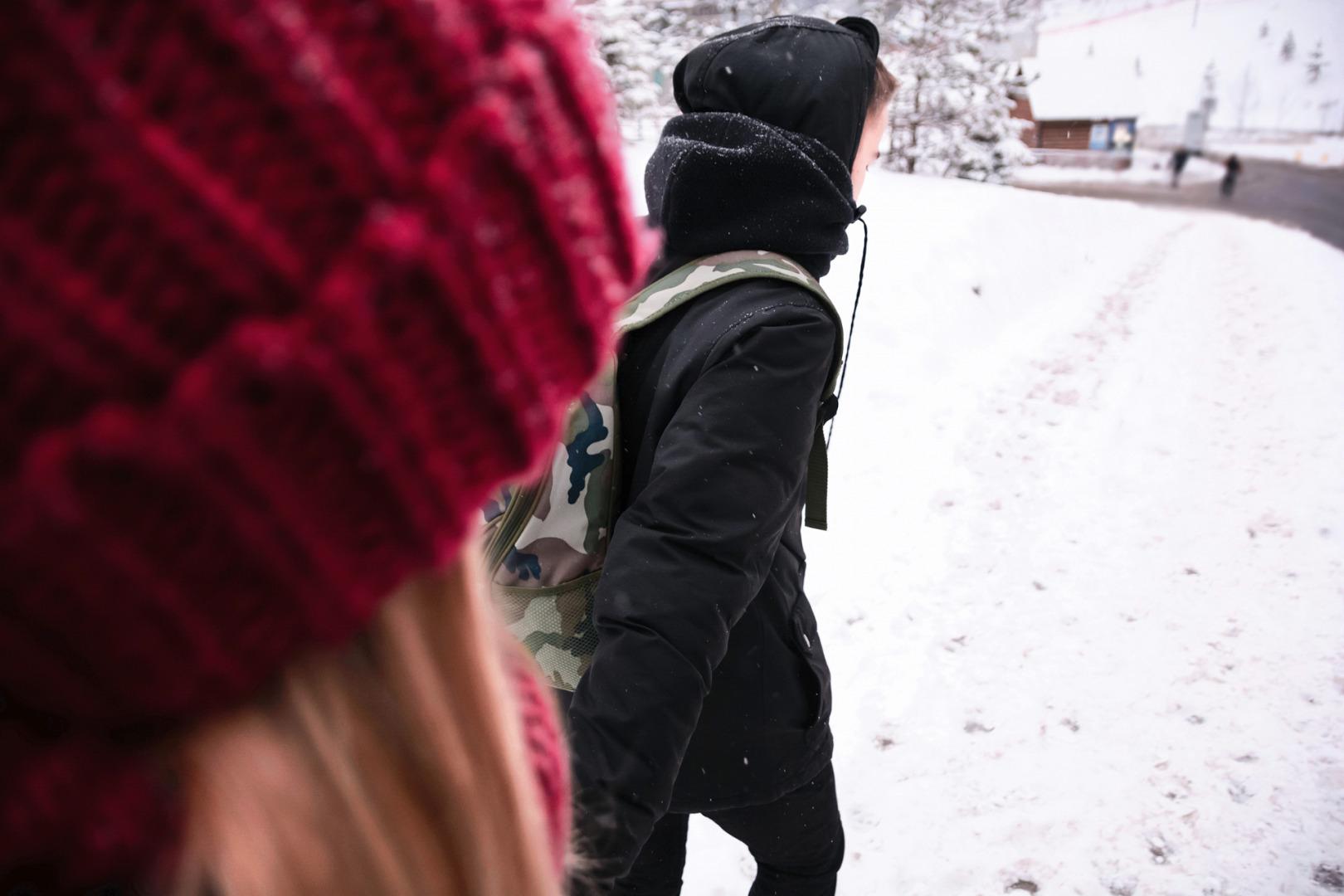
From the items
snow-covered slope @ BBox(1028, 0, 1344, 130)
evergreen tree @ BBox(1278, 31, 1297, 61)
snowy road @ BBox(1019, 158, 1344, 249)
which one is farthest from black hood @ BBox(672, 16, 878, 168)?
evergreen tree @ BBox(1278, 31, 1297, 61)

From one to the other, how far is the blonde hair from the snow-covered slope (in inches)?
1503

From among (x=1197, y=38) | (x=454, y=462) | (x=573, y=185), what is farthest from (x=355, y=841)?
(x=1197, y=38)

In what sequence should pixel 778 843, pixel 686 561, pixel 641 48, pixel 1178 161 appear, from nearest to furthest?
pixel 686 561 → pixel 778 843 → pixel 641 48 → pixel 1178 161

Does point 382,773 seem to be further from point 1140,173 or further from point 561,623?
point 1140,173

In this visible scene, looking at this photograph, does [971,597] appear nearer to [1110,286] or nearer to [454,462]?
[454,462]

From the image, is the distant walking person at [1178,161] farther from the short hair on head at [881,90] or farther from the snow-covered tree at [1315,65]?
the short hair on head at [881,90]

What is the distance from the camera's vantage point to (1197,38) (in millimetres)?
34125

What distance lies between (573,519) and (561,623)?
0.22 meters

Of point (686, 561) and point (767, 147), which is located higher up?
point (767, 147)

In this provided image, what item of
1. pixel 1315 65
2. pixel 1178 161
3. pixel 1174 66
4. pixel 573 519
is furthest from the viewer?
pixel 1174 66

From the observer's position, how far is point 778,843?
163 centimetres

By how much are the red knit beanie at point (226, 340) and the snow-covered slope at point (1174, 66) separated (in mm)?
38079

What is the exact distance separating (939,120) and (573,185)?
1777cm

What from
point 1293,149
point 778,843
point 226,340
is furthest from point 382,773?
point 1293,149
